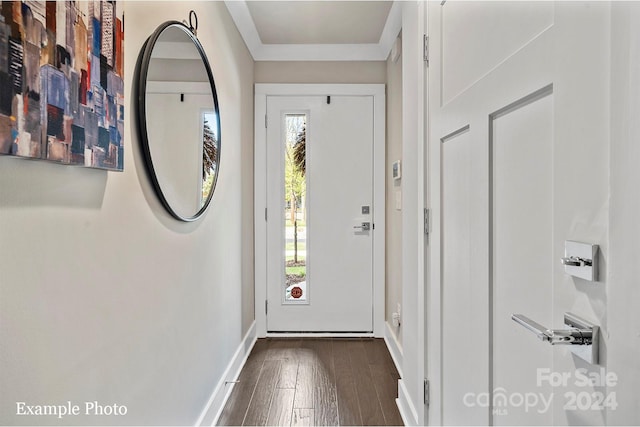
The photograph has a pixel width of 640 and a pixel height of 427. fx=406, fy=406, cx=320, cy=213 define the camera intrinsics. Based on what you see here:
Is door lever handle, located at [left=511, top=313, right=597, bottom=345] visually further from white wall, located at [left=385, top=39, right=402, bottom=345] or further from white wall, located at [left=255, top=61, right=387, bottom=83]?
white wall, located at [left=255, top=61, right=387, bottom=83]

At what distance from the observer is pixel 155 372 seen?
143 cm

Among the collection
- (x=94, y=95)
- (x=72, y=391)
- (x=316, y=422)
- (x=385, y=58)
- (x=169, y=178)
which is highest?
(x=385, y=58)

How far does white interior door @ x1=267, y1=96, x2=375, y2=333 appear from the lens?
133 inches

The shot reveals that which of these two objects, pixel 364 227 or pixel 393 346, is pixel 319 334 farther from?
pixel 364 227

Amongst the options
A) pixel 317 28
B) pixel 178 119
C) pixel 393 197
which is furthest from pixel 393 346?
pixel 317 28

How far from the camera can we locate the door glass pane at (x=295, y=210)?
3402 millimetres

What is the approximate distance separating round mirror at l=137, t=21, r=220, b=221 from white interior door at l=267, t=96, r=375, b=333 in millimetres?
1359

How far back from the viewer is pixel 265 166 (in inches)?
133

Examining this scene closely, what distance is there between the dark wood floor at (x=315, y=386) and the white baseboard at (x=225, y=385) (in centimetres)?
4

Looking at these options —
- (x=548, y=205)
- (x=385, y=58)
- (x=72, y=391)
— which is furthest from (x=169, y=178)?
(x=385, y=58)

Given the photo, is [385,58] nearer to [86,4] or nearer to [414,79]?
[414,79]

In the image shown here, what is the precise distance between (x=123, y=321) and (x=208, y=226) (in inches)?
36.0

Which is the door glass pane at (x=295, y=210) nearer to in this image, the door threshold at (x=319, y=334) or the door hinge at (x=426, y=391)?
the door threshold at (x=319, y=334)

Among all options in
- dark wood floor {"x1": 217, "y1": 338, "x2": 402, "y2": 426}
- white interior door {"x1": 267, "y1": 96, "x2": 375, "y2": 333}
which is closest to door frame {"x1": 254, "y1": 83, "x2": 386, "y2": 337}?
white interior door {"x1": 267, "y1": 96, "x2": 375, "y2": 333}
